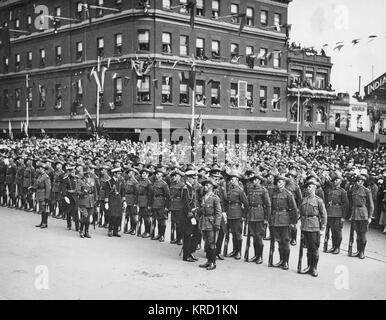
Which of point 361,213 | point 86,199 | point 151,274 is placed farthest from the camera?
point 86,199

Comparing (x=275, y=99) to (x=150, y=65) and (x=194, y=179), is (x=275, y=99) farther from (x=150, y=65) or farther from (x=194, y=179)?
(x=194, y=179)

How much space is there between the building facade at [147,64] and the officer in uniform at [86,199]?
56.3 feet

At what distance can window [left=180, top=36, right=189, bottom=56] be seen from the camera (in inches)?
1419

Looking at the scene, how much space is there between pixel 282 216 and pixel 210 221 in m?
1.58

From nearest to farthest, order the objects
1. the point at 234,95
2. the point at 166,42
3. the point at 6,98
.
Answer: the point at 166,42, the point at 234,95, the point at 6,98

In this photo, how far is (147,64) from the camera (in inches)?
1309

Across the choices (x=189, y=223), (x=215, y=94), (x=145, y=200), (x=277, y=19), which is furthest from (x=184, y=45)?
(x=189, y=223)

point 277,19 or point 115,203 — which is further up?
point 277,19

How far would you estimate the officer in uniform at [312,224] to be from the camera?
1005 cm

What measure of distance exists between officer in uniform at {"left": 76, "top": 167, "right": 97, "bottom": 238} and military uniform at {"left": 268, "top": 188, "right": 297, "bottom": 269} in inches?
205

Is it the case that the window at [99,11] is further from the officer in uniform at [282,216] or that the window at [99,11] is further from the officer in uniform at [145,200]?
the officer in uniform at [282,216]

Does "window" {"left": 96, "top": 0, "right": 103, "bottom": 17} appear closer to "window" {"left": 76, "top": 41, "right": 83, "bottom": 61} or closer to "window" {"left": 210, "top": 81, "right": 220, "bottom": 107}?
"window" {"left": 76, "top": 41, "right": 83, "bottom": 61}

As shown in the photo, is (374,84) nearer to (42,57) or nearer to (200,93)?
(200,93)

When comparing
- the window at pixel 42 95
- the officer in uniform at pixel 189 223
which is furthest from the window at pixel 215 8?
the officer in uniform at pixel 189 223
